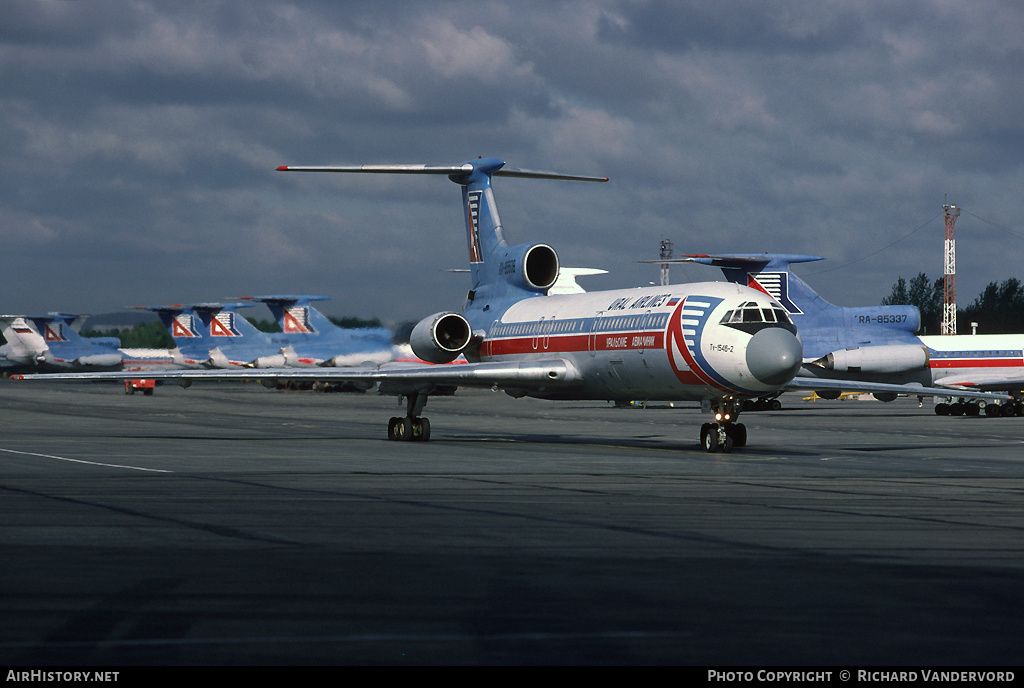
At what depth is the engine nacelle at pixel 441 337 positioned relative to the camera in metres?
30.5

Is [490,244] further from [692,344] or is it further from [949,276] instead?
[949,276]

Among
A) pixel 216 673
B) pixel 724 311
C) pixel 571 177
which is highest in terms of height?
pixel 571 177

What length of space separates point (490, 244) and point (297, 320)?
5466cm

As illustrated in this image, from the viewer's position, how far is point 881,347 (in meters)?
48.2

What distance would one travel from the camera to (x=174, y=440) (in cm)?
2781

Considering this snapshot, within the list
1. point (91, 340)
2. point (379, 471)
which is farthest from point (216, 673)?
point (91, 340)

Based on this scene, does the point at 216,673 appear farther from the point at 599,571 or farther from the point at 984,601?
the point at 984,601

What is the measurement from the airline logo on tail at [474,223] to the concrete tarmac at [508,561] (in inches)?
547

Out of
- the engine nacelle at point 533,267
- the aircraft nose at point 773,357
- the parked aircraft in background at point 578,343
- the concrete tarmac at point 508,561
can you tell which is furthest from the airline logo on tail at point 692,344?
the engine nacelle at point 533,267

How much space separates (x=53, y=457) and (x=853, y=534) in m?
15.9

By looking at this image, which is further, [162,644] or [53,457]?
[53,457]

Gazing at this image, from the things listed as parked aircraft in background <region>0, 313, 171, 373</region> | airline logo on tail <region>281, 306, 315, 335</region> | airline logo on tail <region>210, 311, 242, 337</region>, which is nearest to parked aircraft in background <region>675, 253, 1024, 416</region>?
airline logo on tail <region>281, 306, 315, 335</region>

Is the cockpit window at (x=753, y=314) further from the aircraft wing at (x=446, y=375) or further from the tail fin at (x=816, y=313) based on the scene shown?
the tail fin at (x=816, y=313)

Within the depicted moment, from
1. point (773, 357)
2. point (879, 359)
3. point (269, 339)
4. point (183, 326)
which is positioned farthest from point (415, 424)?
point (183, 326)
